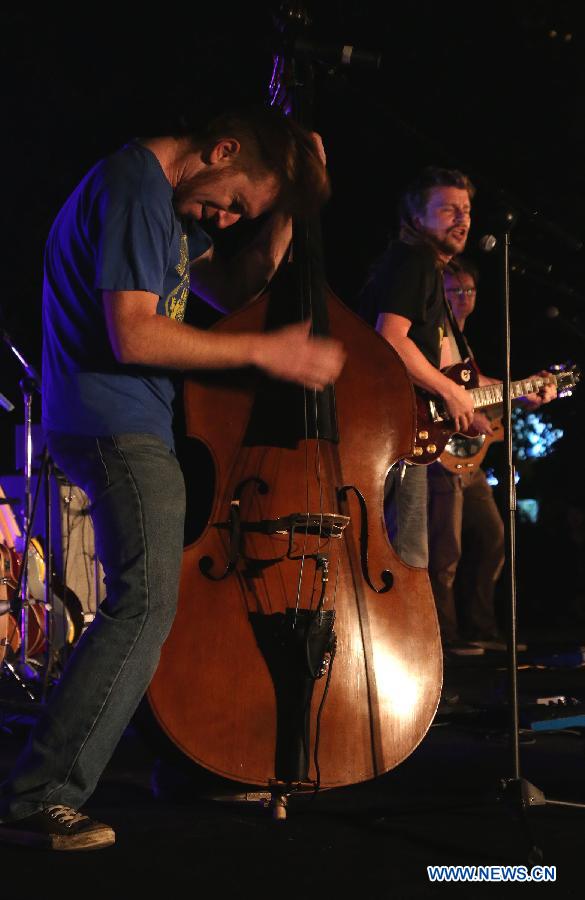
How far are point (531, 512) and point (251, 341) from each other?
12.6 metres

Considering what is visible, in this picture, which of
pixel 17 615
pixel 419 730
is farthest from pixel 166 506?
pixel 17 615

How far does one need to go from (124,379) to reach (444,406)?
176 centimetres

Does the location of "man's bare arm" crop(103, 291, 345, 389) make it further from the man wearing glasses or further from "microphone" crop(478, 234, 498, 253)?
the man wearing glasses

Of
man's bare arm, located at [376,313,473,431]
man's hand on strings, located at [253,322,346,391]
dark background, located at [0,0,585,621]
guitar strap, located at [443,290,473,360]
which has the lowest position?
man's hand on strings, located at [253,322,346,391]

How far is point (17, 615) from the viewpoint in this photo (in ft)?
16.1

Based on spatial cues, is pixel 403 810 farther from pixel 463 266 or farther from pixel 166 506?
pixel 463 266

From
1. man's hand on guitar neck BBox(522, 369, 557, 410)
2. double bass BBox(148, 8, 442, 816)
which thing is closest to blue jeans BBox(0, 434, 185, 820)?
double bass BBox(148, 8, 442, 816)

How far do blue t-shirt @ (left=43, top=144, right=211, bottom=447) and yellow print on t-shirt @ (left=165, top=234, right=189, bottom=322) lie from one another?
125 millimetres

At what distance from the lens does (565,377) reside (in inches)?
210

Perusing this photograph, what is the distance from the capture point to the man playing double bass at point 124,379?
2.30 m

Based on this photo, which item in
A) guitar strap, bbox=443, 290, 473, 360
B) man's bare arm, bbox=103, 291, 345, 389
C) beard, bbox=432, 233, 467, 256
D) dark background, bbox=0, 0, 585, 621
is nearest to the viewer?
man's bare arm, bbox=103, 291, 345, 389

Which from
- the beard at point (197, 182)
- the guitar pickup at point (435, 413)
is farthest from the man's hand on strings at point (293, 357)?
the guitar pickup at point (435, 413)

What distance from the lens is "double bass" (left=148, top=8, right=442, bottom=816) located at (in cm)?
248

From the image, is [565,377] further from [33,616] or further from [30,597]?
[33,616]
